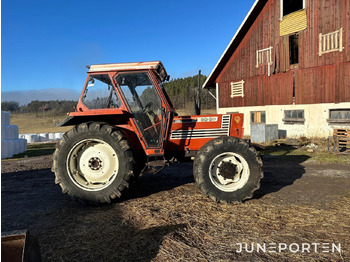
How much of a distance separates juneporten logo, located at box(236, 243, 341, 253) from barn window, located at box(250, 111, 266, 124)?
13.8 metres

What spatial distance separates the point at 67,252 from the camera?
290 cm

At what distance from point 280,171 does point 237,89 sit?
10973 mm

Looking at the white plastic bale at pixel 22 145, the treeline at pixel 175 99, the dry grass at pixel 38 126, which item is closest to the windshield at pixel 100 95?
the white plastic bale at pixel 22 145

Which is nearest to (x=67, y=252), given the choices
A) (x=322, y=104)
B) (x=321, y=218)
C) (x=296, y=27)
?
(x=321, y=218)

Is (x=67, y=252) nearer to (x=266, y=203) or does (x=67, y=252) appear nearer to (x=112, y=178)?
(x=112, y=178)

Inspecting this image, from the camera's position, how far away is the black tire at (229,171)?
4293 millimetres

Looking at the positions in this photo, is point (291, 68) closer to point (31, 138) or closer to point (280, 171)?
point (280, 171)

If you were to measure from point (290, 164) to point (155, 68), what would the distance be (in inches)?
237

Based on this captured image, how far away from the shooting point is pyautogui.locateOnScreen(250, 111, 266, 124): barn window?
52.7 feet

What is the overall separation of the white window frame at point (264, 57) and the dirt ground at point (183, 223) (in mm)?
11095

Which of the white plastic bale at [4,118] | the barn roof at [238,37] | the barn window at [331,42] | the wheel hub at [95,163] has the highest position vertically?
the barn roof at [238,37]

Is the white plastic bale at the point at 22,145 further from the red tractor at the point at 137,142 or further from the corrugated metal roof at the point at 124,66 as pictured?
the corrugated metal roof at the point at 124,66

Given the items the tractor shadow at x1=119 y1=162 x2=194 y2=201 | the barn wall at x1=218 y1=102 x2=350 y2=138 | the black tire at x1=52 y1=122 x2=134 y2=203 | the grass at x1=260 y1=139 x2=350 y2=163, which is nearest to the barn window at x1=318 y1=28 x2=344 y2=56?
the barn wall at x1=218 y1=102 x2=350 y2=138

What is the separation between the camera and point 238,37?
16578 millimetres
